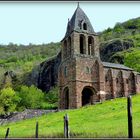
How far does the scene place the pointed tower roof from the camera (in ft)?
257

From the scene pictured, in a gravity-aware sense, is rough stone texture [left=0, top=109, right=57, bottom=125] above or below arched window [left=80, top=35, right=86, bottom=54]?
below

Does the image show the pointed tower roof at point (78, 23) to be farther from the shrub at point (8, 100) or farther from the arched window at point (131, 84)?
the shrub at point (8, 100)

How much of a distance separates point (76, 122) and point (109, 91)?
3565 cm

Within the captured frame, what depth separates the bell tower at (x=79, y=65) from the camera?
72.4m

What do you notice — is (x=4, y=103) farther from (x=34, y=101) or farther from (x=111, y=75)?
(x=111, y=75)

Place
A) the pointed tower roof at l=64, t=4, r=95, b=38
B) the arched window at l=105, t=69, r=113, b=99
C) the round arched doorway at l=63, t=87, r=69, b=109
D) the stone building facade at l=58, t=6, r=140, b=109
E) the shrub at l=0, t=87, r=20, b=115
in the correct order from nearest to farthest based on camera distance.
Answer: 1. the stone building facade at l=58, t=6, r=140, b=109
2. the round arched doorway at l=63, t=87, r=69, b=109
3. the arched window at l=105, t=69, r=113, b=99
4. the pointed tower roof at l=64, t=4, r=95, b=38
5. the shrub at l=0, t=87, r=20, b=115

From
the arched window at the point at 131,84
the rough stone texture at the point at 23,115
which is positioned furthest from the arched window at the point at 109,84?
the rough stone texture at the point at 23,115

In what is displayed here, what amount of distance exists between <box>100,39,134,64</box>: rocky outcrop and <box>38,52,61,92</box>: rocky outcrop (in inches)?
706

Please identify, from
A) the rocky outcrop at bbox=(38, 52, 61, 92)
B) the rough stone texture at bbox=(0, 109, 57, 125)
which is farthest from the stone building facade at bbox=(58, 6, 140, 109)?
the rocky outcrop at bbox=(38, 52, 61, 92)

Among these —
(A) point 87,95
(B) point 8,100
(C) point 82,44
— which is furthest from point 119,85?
(B) point 8,100

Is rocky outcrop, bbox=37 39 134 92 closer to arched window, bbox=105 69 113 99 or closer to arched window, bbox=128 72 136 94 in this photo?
arched window, bbox=128 72 136 94

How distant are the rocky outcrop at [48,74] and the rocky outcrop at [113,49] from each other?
17936 mm

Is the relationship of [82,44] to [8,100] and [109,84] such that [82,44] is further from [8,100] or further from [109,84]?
[8,100]

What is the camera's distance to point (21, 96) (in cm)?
10256
